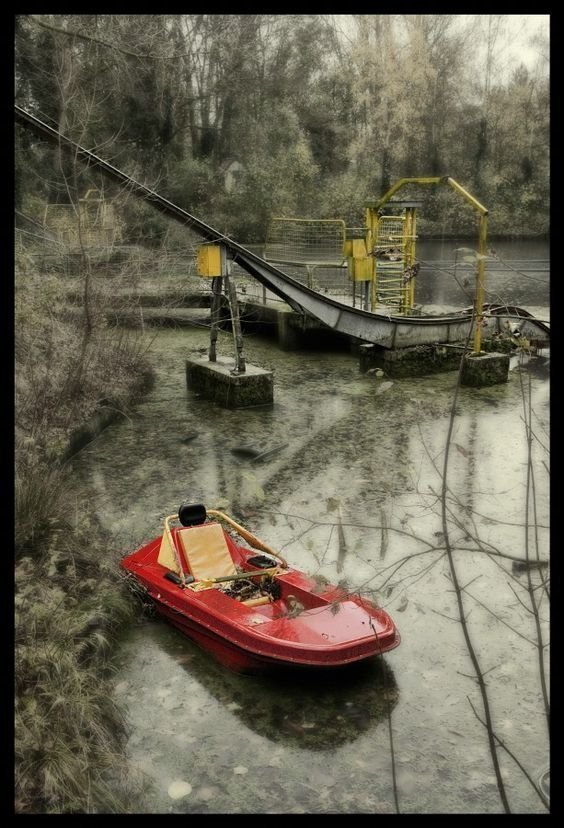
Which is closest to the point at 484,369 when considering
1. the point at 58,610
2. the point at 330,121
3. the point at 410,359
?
the point at 410,359

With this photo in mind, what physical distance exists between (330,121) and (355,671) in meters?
32.3

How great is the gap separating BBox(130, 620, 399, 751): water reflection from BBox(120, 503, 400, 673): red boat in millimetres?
126

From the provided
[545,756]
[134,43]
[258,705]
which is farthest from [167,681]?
[134,43]

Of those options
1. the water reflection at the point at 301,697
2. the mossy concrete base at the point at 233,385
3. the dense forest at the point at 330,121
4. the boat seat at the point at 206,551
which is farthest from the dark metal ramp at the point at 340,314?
the dense forest at the point at 330,121

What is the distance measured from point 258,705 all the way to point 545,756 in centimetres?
182

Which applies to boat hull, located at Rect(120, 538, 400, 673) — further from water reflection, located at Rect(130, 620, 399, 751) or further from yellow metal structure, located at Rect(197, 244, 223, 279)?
yellow metal structure, located at Rect(197, 244, 223, 279)

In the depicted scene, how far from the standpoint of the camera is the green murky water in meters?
4.71

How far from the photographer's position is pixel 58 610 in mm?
5809

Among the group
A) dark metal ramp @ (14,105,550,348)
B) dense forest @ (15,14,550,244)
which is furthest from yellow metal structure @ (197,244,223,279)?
dense forest @ (15,14,550,244)

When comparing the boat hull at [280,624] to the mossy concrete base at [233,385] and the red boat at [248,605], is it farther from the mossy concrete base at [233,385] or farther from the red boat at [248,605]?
the mossy concrete base at [233,385]

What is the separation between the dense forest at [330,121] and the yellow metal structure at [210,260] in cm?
1730

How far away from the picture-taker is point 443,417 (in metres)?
12.8
